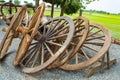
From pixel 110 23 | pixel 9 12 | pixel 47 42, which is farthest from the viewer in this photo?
pixel 110 23

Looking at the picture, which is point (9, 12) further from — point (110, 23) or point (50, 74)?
point (110, 23)

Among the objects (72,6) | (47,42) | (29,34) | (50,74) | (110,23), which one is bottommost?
(110,23)

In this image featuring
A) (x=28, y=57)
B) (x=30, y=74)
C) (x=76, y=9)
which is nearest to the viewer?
(x=30, y=74)

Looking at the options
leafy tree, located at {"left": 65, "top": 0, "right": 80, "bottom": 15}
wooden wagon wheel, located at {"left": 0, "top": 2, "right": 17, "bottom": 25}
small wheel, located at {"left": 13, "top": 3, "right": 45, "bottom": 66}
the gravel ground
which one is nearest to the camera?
small wheel, located at {"left": 13, "top": 3, "right": 45, "bottom": 66}

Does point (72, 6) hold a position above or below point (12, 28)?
below

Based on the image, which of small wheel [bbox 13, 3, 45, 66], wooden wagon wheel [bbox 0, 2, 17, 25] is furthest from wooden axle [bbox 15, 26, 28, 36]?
wooden wagon wheel [bbox 0, 2, 17, 25]

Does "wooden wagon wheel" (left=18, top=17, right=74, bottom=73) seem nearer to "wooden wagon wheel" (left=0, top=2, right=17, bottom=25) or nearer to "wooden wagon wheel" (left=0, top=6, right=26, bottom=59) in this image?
"wooden wagon wheel" (left=0, top=6, right=26, bottom=59)

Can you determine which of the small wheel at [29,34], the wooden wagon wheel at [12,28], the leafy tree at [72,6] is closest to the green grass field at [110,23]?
the leafy tree at [72,6]

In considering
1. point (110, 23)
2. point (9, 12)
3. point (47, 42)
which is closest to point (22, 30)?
point (47, 42)

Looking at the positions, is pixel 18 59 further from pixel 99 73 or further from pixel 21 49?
pixel 99 73

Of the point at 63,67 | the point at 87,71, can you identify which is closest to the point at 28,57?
the point at 63,67

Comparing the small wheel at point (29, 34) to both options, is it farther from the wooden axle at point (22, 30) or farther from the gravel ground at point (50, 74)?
the gravel ground at point (50, 74)

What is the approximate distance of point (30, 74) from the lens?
6.42 metres

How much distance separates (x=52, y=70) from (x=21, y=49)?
3.12 ft
